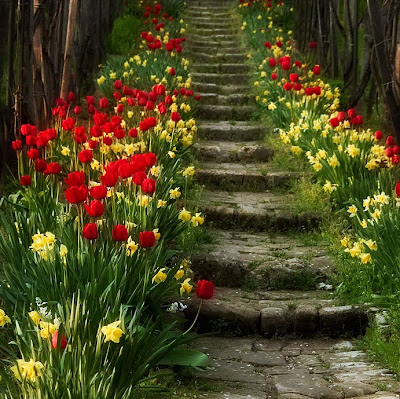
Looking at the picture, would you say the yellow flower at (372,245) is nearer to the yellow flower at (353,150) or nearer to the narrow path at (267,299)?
the narrow path at (267,299)

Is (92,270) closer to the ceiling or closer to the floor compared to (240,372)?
closer to the ceiling

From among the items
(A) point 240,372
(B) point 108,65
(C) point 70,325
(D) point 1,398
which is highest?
(B) point 108,65

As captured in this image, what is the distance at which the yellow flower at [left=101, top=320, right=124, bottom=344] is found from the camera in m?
3.10

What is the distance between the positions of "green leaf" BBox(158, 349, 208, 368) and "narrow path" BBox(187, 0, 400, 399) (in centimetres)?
17

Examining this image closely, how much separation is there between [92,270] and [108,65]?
7143 millimetres

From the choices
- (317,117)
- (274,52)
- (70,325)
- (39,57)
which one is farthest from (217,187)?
(70,325)

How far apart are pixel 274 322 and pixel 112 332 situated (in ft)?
7.28

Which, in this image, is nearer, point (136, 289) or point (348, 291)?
point (136, 289)

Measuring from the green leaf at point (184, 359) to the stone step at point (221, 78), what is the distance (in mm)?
7764

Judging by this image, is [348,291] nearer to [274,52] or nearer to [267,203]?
[267,203]

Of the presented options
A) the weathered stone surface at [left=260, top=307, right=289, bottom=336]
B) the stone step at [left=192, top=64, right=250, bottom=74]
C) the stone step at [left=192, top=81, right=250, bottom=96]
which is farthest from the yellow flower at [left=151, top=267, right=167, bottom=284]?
the stone step at [left=192, top=64, right=250, bottom=74]

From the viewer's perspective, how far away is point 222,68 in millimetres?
12047

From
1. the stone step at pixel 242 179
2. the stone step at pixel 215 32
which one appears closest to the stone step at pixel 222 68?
the stone step at pixel 215 32

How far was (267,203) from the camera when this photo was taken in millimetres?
7211
